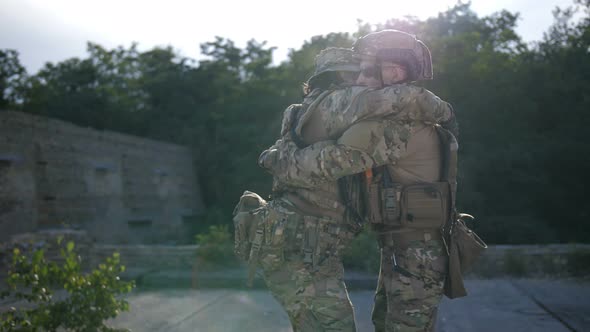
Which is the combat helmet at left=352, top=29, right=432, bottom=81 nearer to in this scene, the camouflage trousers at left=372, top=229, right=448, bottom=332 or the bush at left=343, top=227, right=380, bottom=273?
the camouflage trousers at left=372, top=229, right=448, bottom=332

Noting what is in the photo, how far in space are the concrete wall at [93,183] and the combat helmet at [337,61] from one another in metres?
9.39

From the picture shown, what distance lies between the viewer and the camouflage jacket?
8.55ft

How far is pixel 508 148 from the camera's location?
32.9 feet

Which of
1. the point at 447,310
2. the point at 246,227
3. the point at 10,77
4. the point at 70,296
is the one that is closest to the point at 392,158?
the point at 246,227

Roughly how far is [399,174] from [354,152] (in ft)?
1.09

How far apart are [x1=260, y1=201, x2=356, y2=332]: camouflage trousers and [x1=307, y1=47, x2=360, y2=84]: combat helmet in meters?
0.81

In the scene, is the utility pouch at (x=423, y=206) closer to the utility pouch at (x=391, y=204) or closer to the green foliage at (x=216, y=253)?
the utility pouch at (x=391, y=204)

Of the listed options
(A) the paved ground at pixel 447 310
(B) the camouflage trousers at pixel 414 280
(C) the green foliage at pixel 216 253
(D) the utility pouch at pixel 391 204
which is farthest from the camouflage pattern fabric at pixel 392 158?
(C) the green foliage at pixel 216 253

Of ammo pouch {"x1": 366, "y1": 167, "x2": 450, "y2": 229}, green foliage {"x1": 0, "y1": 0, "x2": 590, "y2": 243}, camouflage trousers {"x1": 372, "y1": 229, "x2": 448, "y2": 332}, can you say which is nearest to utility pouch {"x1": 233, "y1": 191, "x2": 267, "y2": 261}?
ammo pouch {"x1": 366, "y1": 167, "x2": 450, "y2": 229}

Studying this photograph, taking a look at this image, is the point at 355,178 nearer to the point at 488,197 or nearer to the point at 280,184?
the point at 280,184

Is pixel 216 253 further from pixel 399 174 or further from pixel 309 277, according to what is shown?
pixel 399 174

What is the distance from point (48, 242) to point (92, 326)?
4529mm

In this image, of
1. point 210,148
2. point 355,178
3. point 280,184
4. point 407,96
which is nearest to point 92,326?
point 280,184

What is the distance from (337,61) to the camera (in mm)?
→ 2895
